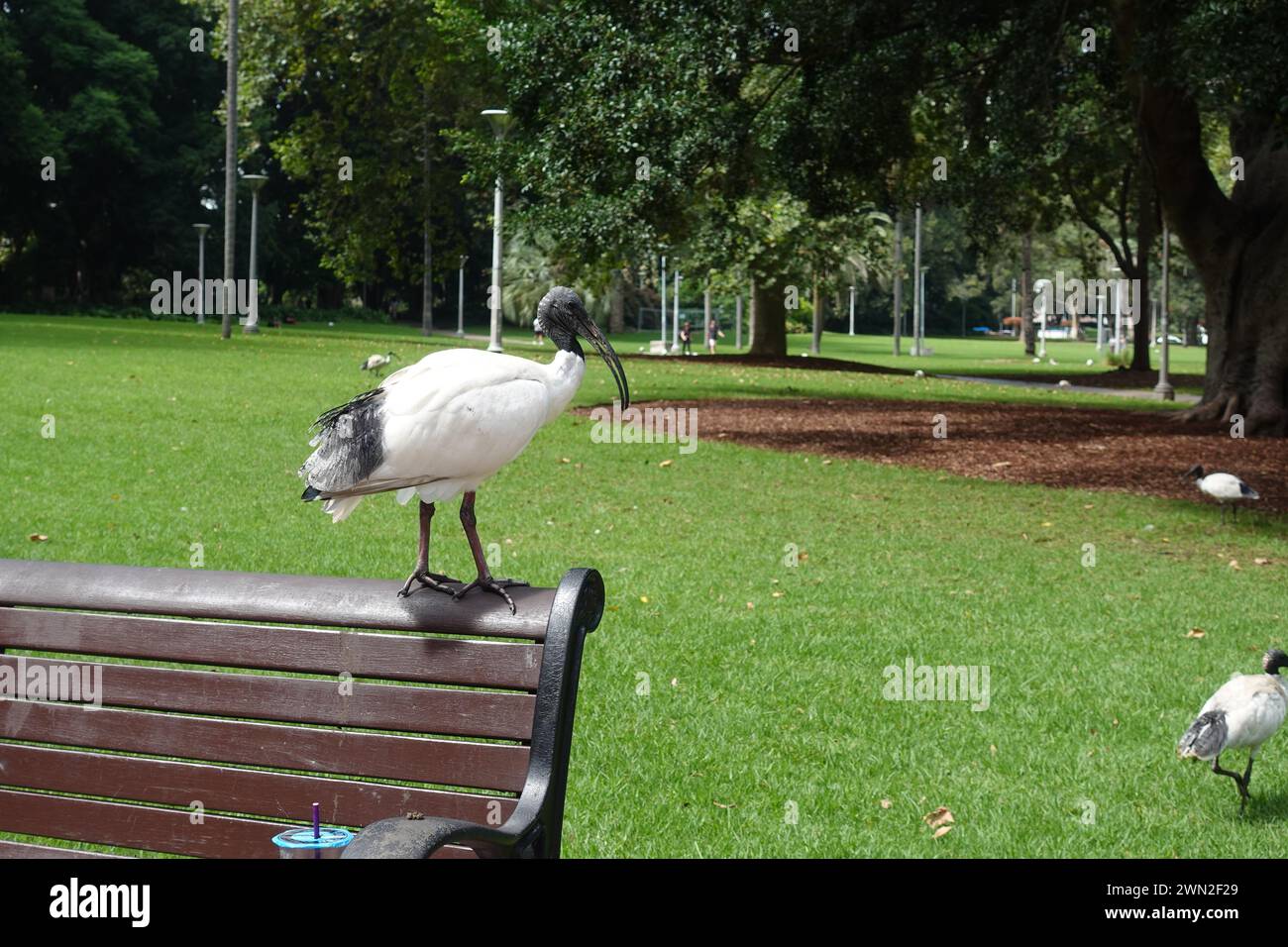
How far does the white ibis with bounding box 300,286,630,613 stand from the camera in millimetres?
3559

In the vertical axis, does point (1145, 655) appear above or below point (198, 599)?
below

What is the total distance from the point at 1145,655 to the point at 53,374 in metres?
19.3

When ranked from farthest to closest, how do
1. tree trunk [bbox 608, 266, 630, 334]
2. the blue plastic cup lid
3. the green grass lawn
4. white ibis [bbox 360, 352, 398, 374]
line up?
tree trunk [bbox 608, 266, 630, 334] < white ibis [bbox 360, 352, 398, 374] < the green grass lawn < the blue plastic cup lid

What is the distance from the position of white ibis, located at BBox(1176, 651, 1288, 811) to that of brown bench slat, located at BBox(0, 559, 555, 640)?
3.37m

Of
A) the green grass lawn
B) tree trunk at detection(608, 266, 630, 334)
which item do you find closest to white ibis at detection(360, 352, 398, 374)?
the green grass lawn

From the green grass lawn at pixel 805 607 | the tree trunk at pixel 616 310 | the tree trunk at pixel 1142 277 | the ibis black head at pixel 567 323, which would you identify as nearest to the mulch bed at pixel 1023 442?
the green grass lawn at pixel 805 607

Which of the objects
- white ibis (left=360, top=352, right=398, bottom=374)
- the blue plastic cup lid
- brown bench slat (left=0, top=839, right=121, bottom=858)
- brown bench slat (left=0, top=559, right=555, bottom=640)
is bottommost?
brown bench slat (left=0, top=839, right=121, bottom=858)

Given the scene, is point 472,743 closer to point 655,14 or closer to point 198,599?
point 198,599

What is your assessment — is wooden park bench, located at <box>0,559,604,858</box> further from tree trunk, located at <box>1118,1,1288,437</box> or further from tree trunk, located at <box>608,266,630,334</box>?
tree trunk, located at <box>608,266,630,334</box>

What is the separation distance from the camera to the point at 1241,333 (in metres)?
21.5

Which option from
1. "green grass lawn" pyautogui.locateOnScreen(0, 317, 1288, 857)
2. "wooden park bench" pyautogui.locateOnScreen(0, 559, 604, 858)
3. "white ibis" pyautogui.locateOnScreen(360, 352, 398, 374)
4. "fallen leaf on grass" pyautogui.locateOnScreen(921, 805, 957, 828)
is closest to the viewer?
"wooden park bench" pyautogui.locateOnScreen(0, 559, 604, 858)

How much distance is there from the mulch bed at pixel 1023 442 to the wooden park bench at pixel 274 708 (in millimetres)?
12974
